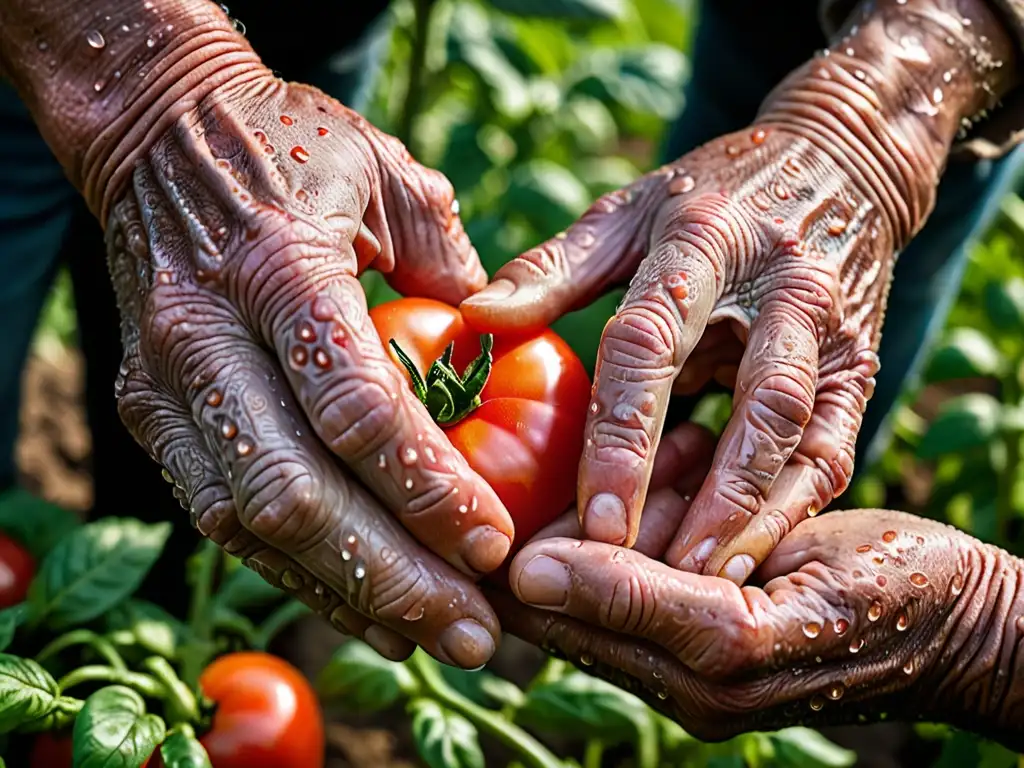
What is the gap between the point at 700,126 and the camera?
246 centimetres

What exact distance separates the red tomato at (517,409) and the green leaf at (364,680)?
2.00ft

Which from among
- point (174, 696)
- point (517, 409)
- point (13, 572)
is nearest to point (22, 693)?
point (174, 696)

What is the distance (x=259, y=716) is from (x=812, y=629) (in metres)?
0.90

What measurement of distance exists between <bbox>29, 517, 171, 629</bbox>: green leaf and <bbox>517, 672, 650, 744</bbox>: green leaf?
2.27 feet

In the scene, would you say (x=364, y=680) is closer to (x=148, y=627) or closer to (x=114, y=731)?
(x=148, y=627)

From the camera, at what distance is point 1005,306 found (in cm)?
253

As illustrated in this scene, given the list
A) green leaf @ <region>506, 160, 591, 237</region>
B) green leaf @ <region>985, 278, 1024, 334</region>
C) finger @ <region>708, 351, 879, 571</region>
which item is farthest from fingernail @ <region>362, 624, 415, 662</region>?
green leaf @ <region>985, 278, 1024, 334</region>

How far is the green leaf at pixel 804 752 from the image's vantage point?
1908 mm

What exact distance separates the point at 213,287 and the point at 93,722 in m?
0.60

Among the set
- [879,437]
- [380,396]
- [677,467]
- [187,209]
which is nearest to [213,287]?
[187,209]

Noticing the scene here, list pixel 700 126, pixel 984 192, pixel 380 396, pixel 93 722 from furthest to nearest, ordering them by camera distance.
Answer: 1. pixel 700 126
2. pixel 984 192
3. pixel 93 722
4. pixel 380 396

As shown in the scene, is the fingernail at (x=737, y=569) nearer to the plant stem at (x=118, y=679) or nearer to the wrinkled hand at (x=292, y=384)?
the wrinkled hand at (x=292, y=384)

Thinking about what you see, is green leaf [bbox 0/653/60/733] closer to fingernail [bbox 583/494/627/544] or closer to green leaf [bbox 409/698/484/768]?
green leaf [bbox 409/698/484/768]

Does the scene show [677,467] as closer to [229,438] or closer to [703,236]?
[703,236]
